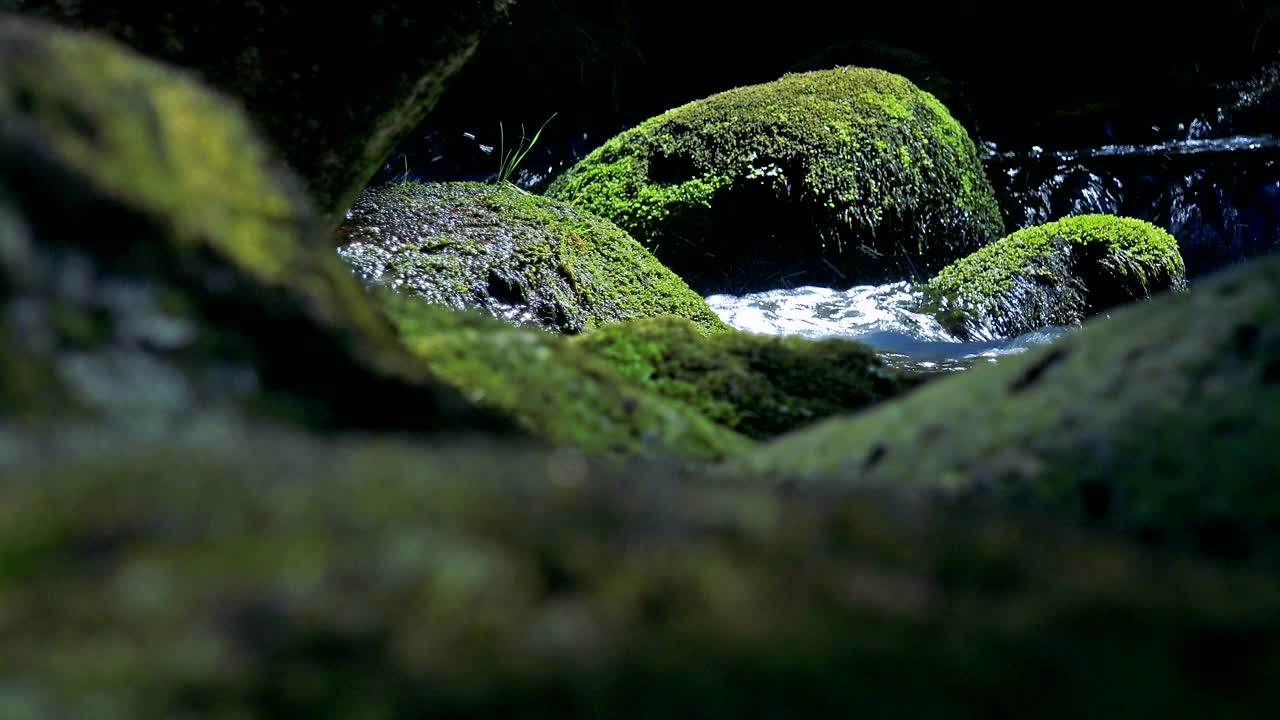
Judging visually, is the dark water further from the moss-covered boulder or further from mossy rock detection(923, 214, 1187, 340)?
the moss-covered boulder

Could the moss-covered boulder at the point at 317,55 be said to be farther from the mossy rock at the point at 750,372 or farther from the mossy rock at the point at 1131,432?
the mossy rock at the point at 1131,432

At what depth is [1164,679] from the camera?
806mm

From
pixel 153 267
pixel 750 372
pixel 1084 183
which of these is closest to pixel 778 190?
pixel 1084 183

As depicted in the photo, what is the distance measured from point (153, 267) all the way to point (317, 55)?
2.47 metres

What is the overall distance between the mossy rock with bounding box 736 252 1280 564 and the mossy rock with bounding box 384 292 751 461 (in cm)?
40

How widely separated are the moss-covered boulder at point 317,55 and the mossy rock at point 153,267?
2.04 meters

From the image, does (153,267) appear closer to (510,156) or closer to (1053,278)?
(1053,278)

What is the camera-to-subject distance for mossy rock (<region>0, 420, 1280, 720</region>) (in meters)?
0.76

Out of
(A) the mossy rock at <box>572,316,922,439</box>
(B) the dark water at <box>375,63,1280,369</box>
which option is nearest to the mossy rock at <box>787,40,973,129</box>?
(B) the dark water at <box>375,63,1280,369</box>

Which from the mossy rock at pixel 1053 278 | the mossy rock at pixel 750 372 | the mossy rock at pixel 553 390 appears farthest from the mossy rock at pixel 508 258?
the mossy rock at pixel 1053 278

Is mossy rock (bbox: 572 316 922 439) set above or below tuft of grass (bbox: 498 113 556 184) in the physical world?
above

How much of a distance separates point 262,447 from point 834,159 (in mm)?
9002

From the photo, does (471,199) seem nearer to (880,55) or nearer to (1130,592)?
(1130,592)

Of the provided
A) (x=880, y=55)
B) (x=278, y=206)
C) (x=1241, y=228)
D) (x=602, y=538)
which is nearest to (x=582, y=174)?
(x=880, y=55)
